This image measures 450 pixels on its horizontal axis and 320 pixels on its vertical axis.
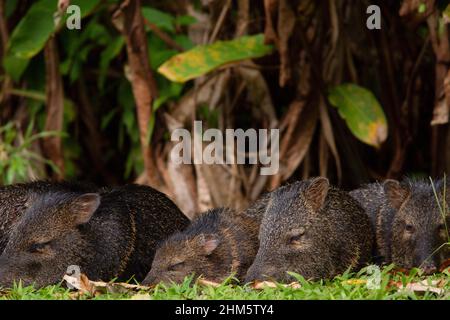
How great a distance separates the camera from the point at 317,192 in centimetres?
600

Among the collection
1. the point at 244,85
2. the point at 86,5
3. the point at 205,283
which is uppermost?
the point at 86,5

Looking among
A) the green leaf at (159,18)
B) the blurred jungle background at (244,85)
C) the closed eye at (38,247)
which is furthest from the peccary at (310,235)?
the green leaf at (159,18)

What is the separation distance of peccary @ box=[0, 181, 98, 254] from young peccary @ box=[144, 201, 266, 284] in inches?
35.0

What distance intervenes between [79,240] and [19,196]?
844 mm

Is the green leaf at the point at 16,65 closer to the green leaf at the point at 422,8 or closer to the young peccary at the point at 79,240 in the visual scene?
the young peccary at the point at 79,240

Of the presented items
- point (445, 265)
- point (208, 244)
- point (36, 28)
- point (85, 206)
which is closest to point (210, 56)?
point (36, 28)

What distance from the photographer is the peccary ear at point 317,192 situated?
598 centimetres

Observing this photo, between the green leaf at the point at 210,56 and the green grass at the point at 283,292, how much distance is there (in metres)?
2.33

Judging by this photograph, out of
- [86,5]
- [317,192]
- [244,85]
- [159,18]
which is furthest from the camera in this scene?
[159,18]

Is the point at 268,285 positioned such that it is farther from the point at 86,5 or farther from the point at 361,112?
the point at 86,5

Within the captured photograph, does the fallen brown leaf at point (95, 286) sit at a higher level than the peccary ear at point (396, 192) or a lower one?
lower

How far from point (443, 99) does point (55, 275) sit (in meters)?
3.25

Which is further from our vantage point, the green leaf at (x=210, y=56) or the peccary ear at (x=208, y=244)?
the green leaf at (x=210, y=56)

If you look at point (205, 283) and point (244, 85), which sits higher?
point (244, 85)
